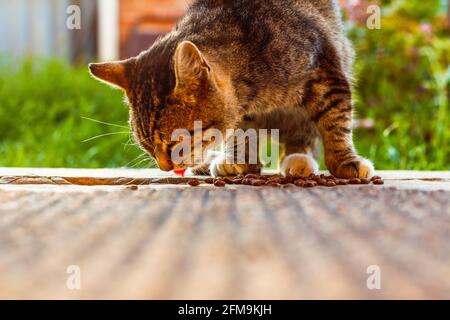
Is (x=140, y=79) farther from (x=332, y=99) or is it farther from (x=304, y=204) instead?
(x=304, y=204)

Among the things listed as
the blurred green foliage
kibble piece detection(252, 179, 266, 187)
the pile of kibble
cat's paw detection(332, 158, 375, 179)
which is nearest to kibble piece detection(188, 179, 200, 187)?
the pile of kibble

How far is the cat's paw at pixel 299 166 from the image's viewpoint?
1675 millimetres

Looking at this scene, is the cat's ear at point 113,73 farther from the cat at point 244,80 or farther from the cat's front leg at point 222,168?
the cat's front leg at point 222,168

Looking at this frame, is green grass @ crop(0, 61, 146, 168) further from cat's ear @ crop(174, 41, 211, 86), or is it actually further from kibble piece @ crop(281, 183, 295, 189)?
kibble piece @ crop(281, 183, 295, 189)

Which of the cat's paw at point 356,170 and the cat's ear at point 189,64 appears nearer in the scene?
the cat's ear at point 189,64

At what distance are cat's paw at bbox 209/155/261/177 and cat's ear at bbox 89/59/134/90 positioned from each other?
0.35 metres

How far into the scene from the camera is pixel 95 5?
208 inches

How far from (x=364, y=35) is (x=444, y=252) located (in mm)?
3020

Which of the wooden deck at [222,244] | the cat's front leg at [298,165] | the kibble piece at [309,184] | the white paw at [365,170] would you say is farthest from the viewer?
the cat's front leg at [298,165]

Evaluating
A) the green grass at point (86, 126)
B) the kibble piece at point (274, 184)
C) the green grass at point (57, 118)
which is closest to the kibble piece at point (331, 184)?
the kibble piece at point (274, 184)

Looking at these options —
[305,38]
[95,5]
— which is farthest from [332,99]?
[95,5]

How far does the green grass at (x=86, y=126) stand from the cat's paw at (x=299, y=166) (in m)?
0.69
